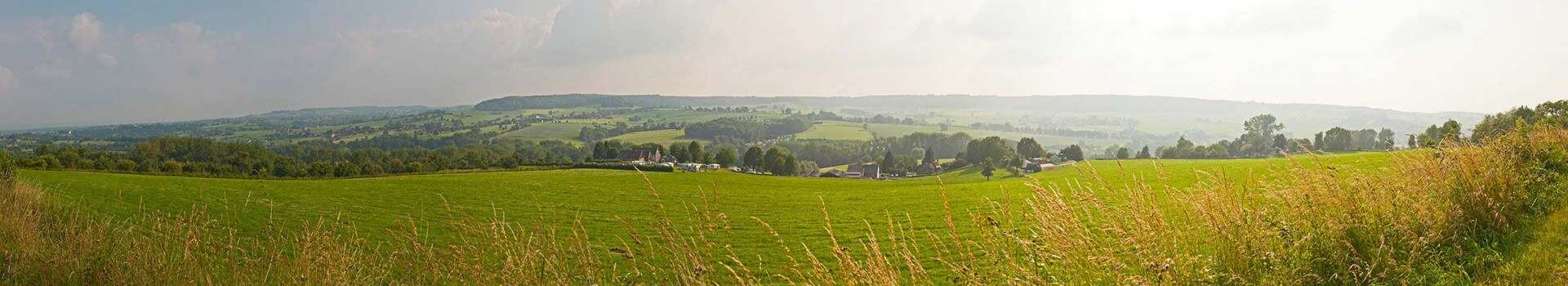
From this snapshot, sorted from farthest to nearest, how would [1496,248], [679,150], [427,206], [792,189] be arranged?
1. [679,150]
2. [792,189]
3. [427,206]
4. [1496,248]

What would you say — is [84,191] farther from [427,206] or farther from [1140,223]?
[1140,223]

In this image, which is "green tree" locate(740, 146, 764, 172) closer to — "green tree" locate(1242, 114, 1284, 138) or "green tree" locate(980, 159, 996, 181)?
"green tree" locate(980, 159, 996, 181)

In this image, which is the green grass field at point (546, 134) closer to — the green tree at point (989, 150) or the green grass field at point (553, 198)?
the green tree at point (989, 150)

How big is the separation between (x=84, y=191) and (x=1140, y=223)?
152 ft

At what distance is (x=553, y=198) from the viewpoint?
129ft

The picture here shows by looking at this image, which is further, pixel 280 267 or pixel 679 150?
pixel 679 150

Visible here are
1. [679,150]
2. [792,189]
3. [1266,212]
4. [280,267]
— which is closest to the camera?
[280,267]

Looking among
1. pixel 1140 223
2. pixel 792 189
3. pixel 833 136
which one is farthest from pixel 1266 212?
pixel 833 136

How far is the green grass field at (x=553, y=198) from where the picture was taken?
2276cm

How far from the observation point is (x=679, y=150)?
4072 inches

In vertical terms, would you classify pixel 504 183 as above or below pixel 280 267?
below

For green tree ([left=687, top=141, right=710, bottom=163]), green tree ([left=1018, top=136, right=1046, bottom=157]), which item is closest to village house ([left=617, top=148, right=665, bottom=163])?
green tree ([left=687, top=141, right=710, bottom=163])

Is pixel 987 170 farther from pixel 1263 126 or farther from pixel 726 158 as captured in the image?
pixel 1263 126

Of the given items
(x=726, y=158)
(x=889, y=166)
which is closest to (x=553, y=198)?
(x=726, y=158)
